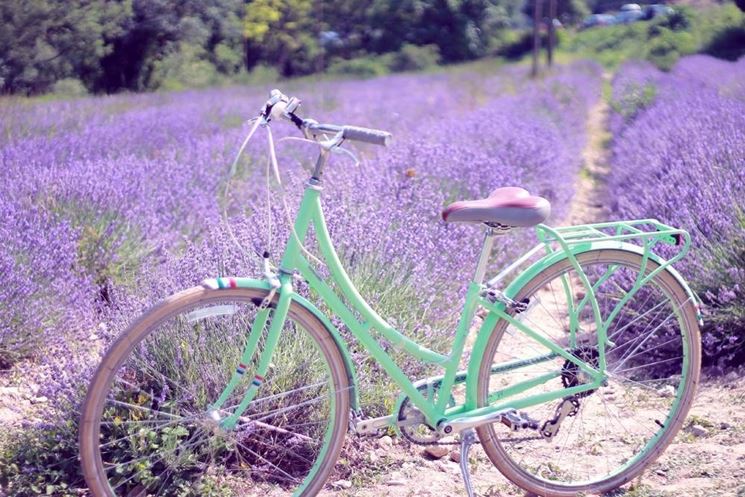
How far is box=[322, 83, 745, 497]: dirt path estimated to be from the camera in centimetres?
261

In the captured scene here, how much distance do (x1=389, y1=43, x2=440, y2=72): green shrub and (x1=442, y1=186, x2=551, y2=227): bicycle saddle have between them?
2072cm

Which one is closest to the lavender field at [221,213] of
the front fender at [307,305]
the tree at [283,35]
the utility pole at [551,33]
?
the front fender at [307,305]

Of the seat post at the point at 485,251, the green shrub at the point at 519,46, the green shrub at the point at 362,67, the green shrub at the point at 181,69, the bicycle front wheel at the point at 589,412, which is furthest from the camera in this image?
the green shrub at the point at 519,46

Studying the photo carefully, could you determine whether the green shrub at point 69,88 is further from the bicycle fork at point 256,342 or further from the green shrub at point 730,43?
the green shrub at point 730,43

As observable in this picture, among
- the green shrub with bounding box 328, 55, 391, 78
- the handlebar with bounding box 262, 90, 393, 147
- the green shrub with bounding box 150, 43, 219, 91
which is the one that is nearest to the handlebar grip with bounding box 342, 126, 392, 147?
the handlebar with bounding box 262, 90, 393, 147

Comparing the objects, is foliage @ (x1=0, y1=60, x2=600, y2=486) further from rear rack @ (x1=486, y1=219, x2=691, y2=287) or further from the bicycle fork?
rear rack @ (x1=486, y1=219, x2=691, y2=287)

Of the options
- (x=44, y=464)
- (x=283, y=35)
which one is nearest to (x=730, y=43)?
(x=283, y=35)

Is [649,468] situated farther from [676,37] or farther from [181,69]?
[676,37]

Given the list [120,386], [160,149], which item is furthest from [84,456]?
[160,149]

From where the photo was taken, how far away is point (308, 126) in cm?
217

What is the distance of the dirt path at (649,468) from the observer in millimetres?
2605

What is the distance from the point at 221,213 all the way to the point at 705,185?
8.48 ft

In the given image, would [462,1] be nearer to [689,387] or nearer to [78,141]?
[78,141]

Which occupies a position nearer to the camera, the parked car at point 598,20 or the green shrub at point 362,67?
the green shrub at point 362,67
